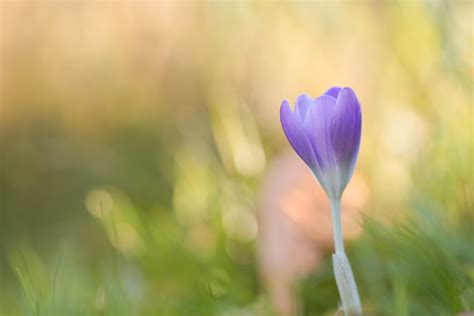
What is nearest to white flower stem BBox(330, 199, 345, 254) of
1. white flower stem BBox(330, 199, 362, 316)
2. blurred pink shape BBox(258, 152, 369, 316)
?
white flower stem BBox(330, 199, 362, 316)

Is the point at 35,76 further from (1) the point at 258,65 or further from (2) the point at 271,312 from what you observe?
(2) the point at 271,312

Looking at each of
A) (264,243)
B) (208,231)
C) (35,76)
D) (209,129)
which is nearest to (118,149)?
(209,129)

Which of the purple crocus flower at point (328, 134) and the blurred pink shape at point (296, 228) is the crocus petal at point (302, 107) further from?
the blurred pink shape at point (296, 228)

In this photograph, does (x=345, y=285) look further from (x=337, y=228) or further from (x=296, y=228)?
(x=296, y=228)

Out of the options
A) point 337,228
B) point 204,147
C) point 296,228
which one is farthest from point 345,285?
point 204,147

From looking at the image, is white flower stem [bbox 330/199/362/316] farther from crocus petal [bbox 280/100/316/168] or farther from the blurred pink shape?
the blurred pink shape

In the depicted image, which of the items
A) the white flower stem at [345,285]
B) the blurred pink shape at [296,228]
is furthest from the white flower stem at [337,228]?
the blurred pink shape at [296,228]
